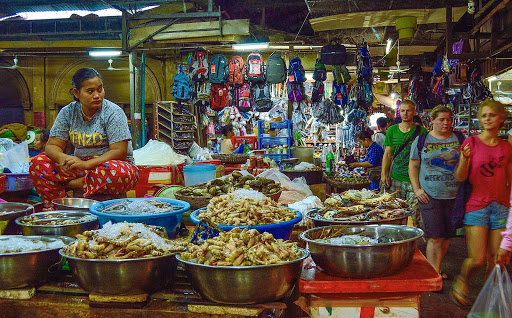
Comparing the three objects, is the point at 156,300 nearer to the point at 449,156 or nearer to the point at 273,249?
the point at 273,249

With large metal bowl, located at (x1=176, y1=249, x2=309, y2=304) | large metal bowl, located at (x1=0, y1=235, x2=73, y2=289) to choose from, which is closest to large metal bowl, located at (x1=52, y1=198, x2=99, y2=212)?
large metal bowl, located at (x1=0, y1=235, x2=73, y2=289)

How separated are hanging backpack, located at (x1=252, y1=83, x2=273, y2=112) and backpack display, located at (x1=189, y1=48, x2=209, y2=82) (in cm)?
144

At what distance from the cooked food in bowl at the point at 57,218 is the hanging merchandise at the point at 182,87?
338 inches

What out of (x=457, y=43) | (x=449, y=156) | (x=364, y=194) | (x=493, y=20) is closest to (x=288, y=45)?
(x=457, y=43)

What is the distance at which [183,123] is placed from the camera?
12789mm

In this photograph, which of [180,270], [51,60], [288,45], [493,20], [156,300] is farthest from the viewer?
[51,60]

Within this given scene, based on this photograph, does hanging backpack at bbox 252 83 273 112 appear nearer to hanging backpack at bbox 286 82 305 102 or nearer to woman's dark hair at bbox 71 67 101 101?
hanging backpack at bbox 286 82 305 102

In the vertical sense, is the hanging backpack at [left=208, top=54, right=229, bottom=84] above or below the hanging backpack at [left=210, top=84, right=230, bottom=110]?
above

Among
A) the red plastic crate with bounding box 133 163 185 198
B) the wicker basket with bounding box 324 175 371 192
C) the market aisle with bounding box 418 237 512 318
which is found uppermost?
the red plastic crate with bounding box 133 163 185 198

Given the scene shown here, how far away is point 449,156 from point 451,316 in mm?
1470

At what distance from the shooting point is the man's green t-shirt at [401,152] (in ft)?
17.4

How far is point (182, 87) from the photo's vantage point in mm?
11188

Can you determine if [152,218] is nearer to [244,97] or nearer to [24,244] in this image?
[24,244]

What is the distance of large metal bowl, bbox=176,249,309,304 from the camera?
5.81 ft
